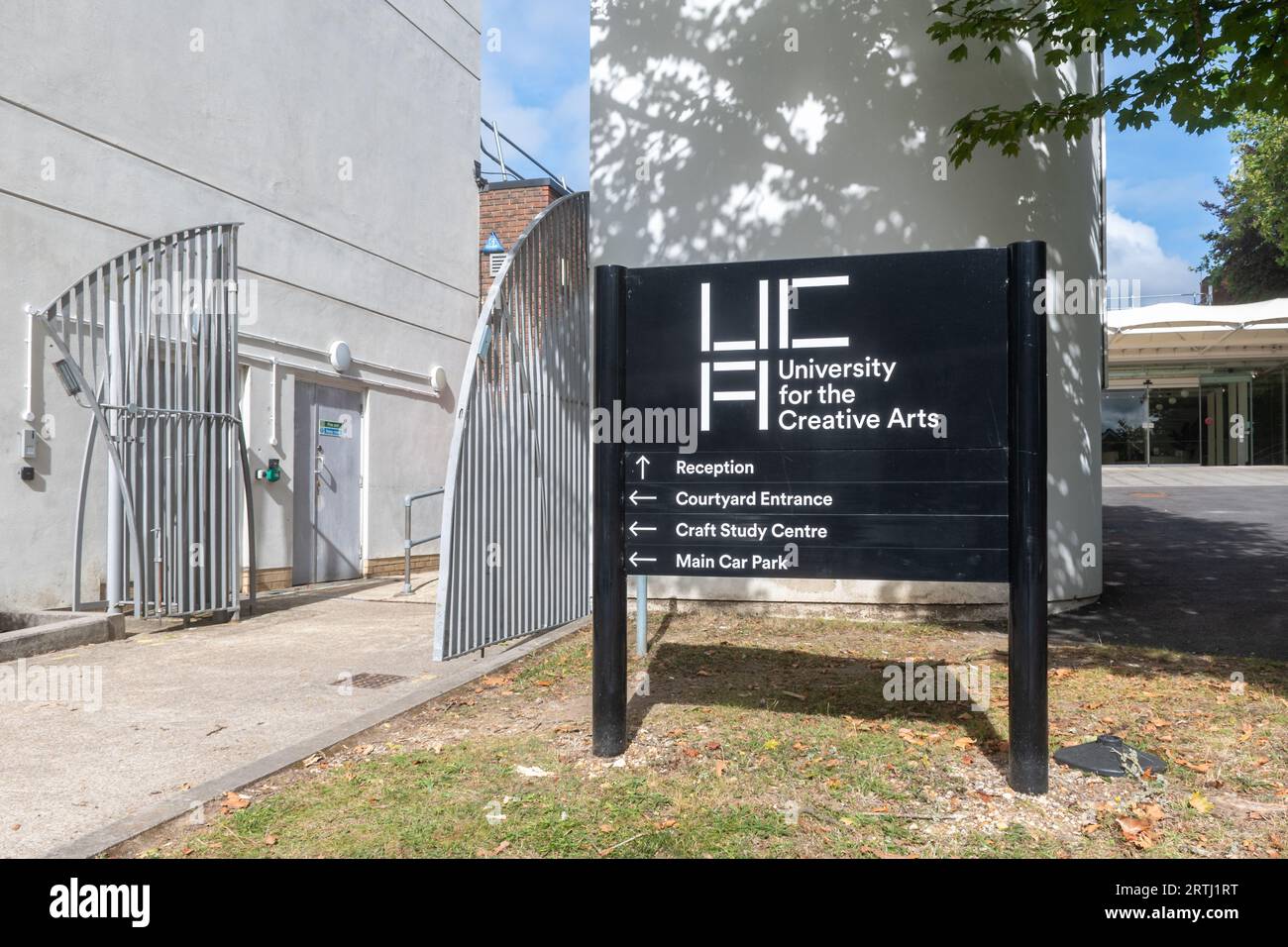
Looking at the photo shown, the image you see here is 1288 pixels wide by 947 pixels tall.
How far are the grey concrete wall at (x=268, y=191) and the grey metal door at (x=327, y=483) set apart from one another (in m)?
0.23

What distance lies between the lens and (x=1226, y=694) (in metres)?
5.42

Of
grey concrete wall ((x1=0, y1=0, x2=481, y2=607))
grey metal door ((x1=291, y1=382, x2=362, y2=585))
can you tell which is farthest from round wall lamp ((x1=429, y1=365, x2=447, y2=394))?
grey metal door ((x1=291, y1=382, x2=362, y2=585))

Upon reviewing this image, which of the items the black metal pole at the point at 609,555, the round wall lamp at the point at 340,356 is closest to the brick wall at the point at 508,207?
the round wall lamp at the point at 340,356

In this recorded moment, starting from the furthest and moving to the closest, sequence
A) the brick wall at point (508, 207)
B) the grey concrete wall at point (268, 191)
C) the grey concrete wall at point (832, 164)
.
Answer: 1. the brick wall at point (508, 207)
2. the grey concrete wall at point (832, 164)
3. the grey concrete wall at point (268, 191)

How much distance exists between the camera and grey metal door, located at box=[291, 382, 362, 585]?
1092cm

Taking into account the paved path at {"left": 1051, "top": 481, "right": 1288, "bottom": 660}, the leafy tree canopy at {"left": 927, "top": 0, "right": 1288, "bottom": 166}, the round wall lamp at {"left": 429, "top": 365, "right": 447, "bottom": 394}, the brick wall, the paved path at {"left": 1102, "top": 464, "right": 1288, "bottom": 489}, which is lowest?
the paved path at {"left": 1051, "top": 481, "right": 1288, "bottom": 660}

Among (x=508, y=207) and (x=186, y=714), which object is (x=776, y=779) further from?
(x=508, y=207)

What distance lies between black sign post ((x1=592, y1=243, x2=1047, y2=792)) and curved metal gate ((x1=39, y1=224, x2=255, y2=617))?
499 cm

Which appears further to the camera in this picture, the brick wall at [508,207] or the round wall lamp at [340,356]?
the brick wall at [508,207]

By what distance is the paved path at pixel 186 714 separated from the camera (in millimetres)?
3877

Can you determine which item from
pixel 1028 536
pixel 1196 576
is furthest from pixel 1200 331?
pixel 1028 536

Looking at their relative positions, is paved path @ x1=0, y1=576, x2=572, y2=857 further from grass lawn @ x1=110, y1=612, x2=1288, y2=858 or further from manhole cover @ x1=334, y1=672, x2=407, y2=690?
grass lawn @ x1=110, y1=612, x2=1288, y2=858

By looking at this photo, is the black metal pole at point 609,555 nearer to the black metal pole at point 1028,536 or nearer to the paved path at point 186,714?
the paved path at point 186,714

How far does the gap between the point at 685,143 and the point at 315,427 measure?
5.73 m
